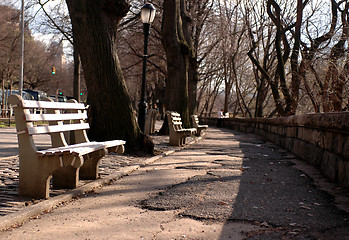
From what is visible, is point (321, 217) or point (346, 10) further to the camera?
point (346, 10)

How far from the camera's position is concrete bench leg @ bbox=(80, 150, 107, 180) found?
5539 millimetres

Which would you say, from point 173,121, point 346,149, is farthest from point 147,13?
point 346,149

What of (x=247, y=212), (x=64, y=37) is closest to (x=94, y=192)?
(x=247, y=212)

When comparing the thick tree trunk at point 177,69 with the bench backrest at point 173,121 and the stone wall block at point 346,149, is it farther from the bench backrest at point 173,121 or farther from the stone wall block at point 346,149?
the stone wall block at point 346,149

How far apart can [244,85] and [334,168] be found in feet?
162

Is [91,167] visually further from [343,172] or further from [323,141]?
[323,141]

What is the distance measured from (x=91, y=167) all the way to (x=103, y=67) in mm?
3132

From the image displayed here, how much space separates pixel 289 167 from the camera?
25.0 feet

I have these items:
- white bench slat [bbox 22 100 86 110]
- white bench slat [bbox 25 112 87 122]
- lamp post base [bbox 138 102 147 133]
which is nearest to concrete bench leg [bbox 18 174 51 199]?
white bench slat [bbox 25 112 87 122]

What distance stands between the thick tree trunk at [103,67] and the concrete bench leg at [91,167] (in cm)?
270

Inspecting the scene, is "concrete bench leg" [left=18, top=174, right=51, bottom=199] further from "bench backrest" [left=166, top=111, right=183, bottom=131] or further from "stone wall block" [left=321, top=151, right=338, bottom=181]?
"bench backrest" [left=166, top=111, right=183, bottom=131]

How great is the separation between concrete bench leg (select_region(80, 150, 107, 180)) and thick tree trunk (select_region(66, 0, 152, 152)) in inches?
106

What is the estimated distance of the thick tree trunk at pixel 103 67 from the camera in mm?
8086

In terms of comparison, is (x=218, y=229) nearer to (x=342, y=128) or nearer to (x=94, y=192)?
(x=94, y=192)
